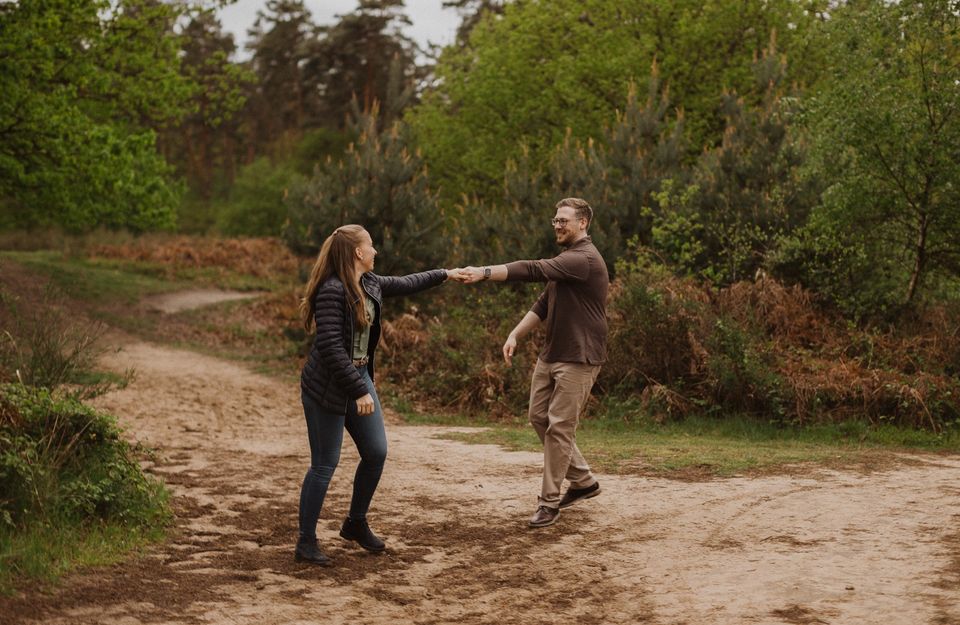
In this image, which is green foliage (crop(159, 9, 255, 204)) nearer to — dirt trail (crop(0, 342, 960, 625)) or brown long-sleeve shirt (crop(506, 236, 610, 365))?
dirt trail (crop(0, 342, 960, 625))

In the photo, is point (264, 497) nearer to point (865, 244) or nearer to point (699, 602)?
point (699, 602)

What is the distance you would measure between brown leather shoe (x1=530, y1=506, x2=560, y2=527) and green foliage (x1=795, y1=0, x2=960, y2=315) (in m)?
8.04

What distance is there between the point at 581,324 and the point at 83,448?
3.78 meters

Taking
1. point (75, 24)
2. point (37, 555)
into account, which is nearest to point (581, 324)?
point (37, 555)

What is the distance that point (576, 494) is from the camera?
7.45m

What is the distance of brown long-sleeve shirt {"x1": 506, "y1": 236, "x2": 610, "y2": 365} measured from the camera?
6801 mm

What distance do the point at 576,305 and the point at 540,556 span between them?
1737mm

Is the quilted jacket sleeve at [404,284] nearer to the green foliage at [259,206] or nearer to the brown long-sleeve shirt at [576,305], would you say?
the brown long-sleeve shirt at [576,305]

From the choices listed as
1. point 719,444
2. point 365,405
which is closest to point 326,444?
point 365,405

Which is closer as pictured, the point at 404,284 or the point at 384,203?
the point at 404,284

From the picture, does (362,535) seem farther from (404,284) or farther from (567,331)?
(567,331)

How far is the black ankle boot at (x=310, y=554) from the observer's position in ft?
20.4

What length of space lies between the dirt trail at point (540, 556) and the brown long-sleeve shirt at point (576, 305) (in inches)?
49.1

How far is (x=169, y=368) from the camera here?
17.1 m
